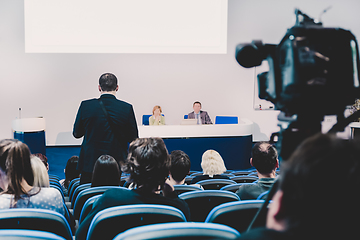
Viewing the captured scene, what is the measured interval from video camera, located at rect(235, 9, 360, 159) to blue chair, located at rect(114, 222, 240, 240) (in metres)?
0.32

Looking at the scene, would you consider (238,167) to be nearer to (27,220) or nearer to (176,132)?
(176,132)

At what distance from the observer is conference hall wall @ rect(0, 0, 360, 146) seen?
279 inches

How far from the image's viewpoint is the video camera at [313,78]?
3.07 ft

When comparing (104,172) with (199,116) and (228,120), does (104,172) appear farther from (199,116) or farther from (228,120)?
(228,120)

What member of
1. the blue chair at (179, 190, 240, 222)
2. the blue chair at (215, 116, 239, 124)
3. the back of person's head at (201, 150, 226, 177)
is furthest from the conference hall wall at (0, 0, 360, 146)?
the blue chair at (179, 190, 240, 222)

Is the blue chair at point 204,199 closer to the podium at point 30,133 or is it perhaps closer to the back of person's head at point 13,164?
the back of person's head at point 13,164

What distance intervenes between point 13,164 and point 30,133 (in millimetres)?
4677

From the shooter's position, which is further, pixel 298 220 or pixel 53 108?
pixel 53 108

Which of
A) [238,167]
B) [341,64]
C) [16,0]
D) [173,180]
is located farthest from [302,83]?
[16,0]

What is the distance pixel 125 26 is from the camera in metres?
6.59

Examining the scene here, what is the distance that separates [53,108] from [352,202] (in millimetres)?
7497

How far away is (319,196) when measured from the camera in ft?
1.78

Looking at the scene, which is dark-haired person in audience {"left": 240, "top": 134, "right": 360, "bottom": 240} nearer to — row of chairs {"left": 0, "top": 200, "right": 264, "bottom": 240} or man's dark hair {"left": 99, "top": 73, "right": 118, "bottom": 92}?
row of chairs {"left": 0, "top": 200, "right": 264, "bottom": 240}

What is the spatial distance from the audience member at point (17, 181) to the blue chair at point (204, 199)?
0.66 metres
